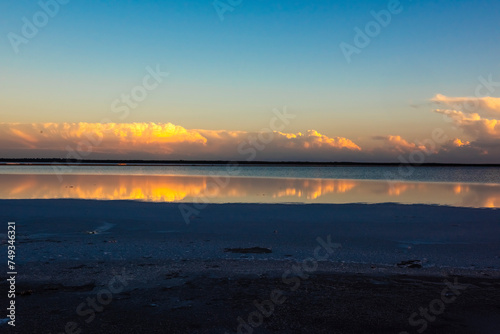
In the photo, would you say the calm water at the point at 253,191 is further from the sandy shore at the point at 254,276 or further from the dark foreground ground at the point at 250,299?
the dark foreground ground at the point at 250,299

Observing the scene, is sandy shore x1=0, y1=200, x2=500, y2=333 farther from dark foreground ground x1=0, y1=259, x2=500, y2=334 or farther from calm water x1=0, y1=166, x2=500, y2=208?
calm water x1=0, y1=166, x2=500, y2=208

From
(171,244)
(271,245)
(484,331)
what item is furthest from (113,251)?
(484,331)

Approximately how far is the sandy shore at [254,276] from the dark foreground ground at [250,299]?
0.03 metres

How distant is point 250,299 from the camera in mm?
9453

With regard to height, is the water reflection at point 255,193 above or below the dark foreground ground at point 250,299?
below

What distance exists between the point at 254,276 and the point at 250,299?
1847 millimetres

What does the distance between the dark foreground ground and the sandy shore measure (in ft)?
0.08

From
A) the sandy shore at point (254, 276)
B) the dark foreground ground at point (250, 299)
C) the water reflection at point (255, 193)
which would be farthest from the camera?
the water reflection at point (255, 193)

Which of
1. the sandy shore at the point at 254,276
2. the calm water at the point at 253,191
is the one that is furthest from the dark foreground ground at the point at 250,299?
the calm water at the point at 253,191

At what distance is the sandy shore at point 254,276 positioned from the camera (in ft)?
27.0

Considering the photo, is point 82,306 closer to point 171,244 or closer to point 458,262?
point 171,244

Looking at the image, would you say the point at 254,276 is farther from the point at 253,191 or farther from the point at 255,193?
the point at 253,191

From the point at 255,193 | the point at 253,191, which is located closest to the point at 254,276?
the point at 255,193

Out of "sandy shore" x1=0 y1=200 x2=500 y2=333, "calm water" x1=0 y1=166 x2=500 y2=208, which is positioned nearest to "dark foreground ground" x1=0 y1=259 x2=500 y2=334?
"sandy shore" x1=0 y1=200 x2=500 y2=333
